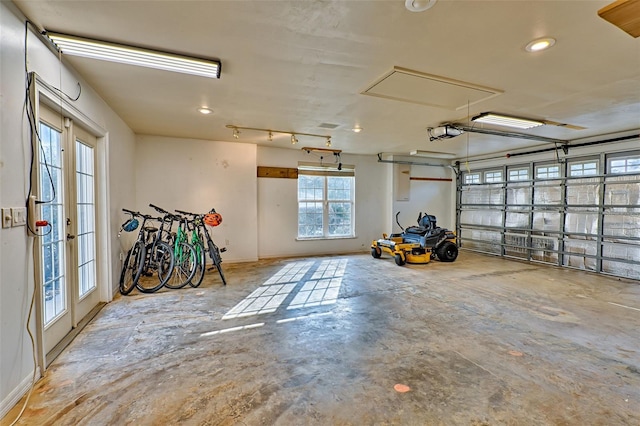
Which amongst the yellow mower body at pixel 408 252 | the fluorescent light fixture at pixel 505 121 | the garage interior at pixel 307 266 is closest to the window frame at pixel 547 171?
the garage interior at pixel 307 266

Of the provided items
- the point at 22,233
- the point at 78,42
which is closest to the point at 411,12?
the point at 78,42

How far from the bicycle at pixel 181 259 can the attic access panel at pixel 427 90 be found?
3402mm

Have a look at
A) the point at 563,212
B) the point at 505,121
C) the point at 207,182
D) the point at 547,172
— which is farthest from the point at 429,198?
the point at 207,182

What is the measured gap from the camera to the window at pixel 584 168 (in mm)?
5547

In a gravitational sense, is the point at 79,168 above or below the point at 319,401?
above

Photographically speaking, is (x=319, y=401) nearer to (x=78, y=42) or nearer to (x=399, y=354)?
(x=399, y=354)

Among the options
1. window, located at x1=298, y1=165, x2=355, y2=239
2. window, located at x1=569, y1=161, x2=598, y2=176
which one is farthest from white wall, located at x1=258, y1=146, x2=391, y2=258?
window, located at x1=569, y1=161, x2=598, y2=176

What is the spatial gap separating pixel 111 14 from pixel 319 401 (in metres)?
2.92

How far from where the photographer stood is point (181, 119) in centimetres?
443

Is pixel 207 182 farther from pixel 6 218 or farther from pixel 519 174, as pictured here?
pixel 519 174

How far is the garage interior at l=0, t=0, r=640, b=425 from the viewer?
188 cm

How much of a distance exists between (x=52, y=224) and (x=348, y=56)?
297 cm

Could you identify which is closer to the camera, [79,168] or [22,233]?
[22,233]

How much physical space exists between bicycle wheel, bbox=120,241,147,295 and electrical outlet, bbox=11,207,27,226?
221cm
